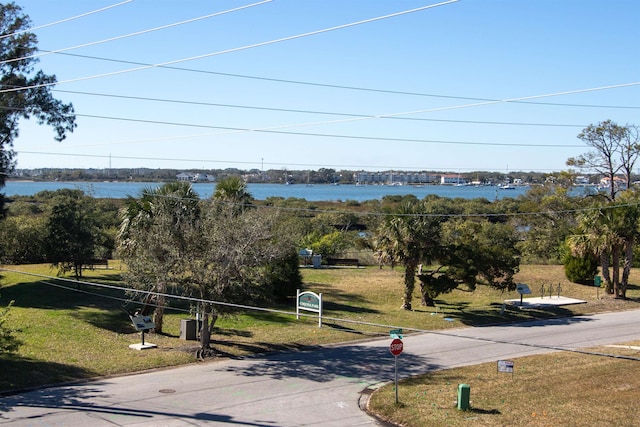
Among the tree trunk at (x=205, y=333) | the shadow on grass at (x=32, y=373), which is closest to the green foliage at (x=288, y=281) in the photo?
the tree trunk at (x=205, y=333)

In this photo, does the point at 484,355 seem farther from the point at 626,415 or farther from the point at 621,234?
the point at 621,234

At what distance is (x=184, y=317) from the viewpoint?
2766 centimetres

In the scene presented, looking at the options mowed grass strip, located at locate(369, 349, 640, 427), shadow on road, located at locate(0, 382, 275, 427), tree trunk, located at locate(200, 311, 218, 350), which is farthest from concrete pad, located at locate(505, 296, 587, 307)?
shadow on road, located at locate(0, 382, 275, 427)

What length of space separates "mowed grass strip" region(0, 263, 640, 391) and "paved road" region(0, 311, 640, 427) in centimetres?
127

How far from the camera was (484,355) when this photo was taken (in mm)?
23188

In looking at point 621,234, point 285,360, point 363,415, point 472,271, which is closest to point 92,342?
point 285,360

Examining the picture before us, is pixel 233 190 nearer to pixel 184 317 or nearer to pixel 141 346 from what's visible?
pixel 184 317

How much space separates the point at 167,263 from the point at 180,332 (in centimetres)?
489

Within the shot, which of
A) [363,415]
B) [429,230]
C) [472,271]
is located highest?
[429,230]

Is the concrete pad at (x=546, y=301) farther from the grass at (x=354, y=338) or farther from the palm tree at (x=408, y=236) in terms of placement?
the palm tree at (x=408, y=236)

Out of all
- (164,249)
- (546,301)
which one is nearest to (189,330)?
(164,249)

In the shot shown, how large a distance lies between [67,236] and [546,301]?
24.4 m

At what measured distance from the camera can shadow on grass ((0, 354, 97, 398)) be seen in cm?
1825

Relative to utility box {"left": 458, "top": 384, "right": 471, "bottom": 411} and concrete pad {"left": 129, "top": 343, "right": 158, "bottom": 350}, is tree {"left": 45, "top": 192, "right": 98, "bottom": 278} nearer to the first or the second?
concrete pad {"left": 129, "top": 343, "right": 158, "bottom": 350}
